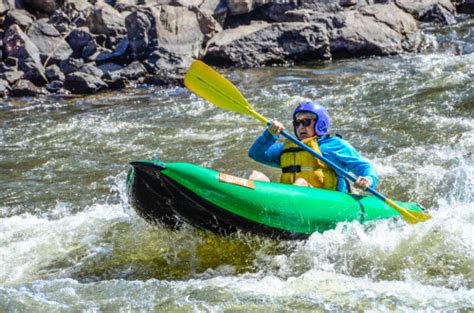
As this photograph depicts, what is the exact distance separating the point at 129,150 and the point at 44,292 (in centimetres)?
389

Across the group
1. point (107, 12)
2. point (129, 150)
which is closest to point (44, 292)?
point (129, 150)

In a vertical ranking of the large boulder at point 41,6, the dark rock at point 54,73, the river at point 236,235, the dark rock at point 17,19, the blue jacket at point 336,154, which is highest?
the large boulder at point 41,6

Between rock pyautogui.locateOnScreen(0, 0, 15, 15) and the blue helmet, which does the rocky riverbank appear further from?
the blue helmet

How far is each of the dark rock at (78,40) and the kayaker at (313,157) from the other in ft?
27.4

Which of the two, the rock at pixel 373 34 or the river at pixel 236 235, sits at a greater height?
the rock at pixel 373 34

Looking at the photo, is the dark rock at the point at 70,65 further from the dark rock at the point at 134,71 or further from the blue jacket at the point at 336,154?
the blue jacket at the point at 336,154

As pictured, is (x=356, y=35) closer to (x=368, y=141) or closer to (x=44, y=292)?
(x=368, y=141)

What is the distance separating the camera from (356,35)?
13094mm

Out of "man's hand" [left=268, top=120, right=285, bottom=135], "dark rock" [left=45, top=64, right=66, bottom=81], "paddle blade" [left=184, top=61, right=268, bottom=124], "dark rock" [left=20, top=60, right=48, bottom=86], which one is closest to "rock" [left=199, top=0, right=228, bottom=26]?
"dark rock" [left=45, top=64, right=66, bottom=81]

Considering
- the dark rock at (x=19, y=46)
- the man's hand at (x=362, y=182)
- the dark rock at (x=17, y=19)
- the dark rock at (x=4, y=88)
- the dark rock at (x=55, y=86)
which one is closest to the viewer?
the man's hand at (x=362, y=182)

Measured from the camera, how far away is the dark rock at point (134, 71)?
40.3 ft

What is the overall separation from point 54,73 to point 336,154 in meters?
7.93

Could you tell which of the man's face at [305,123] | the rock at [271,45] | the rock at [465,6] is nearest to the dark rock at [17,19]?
the rock at [271,45]

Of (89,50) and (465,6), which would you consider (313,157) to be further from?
(465,6)
